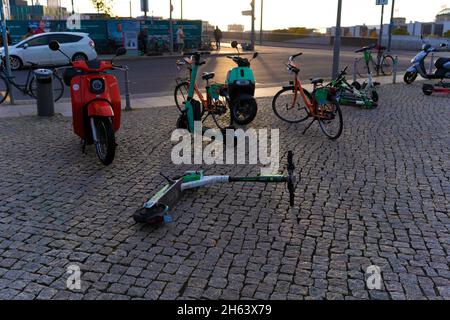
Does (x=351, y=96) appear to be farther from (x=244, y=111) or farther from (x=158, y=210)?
(x=158, y=210)

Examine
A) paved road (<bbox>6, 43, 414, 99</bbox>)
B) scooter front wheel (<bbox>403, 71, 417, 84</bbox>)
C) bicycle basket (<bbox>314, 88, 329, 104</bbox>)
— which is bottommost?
paved road (<bbox>6, 43, 414, 99</bbox>)

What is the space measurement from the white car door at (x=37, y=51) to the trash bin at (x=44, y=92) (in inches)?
413

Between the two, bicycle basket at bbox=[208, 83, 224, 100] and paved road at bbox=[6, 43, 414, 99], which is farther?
paved road at bbox=[6, 43, 414, 99]

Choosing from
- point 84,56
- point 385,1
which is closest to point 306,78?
point 385,1

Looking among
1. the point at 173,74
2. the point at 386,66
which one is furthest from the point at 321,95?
the point at 386,66

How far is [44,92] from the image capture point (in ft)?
30.3

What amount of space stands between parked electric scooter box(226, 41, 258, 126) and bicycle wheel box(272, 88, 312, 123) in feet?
2.51

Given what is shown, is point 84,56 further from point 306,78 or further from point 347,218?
point 347,218

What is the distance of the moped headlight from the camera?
621 centimetres

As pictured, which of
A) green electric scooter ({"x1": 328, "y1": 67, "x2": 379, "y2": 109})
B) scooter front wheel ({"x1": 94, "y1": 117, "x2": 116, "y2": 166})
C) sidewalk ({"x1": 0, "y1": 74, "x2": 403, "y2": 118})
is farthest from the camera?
green electric scooter ({"x1": 328, "y1": 67, "x2": 379, "y2": 109})

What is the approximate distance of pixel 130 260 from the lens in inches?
143

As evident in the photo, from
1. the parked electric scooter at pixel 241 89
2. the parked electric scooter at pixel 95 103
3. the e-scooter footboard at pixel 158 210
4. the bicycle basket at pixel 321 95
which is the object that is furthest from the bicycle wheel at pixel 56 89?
the e-scooter footboard at pixel 158 210

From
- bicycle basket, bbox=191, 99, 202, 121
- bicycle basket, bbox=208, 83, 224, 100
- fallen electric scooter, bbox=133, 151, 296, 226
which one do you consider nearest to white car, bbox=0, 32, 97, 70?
bicycle basket, bbox=208, 83, 224, 100

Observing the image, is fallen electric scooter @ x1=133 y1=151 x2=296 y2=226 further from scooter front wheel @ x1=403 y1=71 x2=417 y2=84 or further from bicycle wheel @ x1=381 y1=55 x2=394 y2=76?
bicycle wheel @ x1=381 y1=55 x2=394 y2=76
